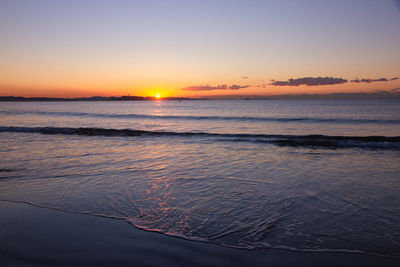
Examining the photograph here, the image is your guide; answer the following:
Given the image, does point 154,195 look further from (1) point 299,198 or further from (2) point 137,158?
(2) point 137,158

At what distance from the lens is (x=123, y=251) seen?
137 inches

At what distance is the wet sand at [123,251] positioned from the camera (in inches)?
127

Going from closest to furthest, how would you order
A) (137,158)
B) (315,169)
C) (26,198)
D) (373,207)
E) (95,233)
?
1. (95,233)
2. (373,207)
3. (26,198)
4. (315,169)
5. (137,158)

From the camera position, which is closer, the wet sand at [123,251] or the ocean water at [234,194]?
the wet sand at [123,251]

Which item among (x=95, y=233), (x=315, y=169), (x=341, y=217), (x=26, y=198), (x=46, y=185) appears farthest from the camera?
(x=315, y=169)

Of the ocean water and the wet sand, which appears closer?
the wet sand

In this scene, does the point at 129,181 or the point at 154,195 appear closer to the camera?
the point at 154,195

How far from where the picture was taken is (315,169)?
8.49 meters

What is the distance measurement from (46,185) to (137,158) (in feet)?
13.3

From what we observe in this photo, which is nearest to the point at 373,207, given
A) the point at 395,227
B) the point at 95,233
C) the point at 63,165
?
the point at 395,227

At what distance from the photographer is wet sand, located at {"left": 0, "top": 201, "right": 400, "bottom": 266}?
3.23m

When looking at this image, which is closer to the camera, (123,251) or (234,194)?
(123,251)

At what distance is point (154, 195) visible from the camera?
5.83m

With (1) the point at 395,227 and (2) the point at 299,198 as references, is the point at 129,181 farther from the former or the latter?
(1) the point at 395,227
